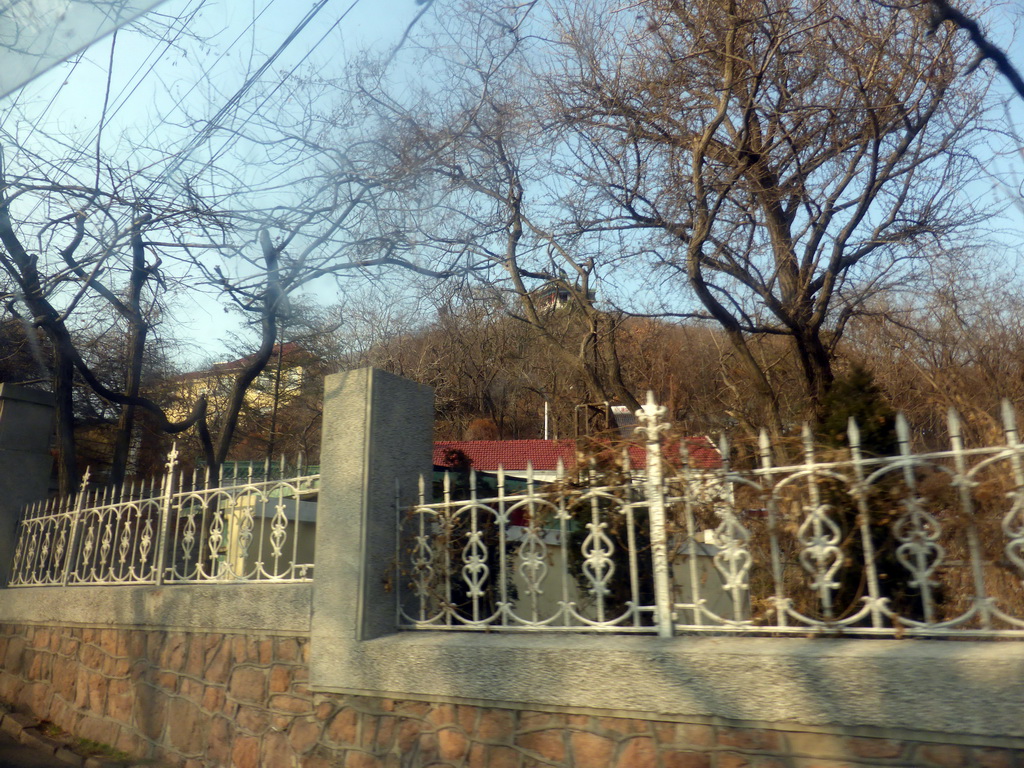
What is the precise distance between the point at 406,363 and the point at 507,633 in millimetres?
15613

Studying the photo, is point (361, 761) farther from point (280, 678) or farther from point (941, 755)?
point (941, 755)

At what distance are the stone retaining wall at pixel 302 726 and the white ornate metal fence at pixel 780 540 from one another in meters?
0.37

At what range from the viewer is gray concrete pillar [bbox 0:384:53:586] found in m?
7.41

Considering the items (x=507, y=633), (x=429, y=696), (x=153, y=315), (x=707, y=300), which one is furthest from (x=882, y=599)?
(x=153, y=315)

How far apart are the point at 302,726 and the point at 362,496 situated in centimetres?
123

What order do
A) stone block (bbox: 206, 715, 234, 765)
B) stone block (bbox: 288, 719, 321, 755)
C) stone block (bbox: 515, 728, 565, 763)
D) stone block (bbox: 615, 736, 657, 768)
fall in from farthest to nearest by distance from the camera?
1. stone block (bbox: 206, 715, 234, 765)
2. stone block (bbox: 288, 719, 321, 755)
3. stone block (bbox: 515, 728, 565, 763)
4. stone block (bbox: 615, 736, 657, 768)

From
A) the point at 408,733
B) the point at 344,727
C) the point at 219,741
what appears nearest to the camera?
the point at 408,733

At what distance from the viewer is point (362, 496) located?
4129 millimetres

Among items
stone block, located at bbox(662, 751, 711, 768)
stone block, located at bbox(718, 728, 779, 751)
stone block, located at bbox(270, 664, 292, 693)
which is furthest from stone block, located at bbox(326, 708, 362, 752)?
stone block, located at bbox(718, 728, 779, 751)

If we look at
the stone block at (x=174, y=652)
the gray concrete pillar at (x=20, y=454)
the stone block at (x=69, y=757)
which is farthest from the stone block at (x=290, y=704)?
the gray concrete pillar at (x=20, y=454)

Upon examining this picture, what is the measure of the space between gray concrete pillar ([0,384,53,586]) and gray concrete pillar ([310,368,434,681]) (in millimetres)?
4771

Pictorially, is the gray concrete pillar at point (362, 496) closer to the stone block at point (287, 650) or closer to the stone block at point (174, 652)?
the stone block at point (287, 650)

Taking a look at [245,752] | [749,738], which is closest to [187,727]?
[245,752]

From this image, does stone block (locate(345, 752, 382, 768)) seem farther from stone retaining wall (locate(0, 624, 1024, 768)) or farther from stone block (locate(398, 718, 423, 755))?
stone block (locate(398, 718, 423, 755))
